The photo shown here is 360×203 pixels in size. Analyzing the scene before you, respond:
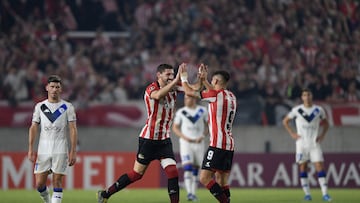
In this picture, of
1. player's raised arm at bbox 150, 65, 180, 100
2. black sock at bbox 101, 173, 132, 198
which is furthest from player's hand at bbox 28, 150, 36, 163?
player's raised arm at bbox 150, 65, 180, 100

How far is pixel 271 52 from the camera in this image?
2278 cm

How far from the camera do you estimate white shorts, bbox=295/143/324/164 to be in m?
16.5

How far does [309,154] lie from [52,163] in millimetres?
6776

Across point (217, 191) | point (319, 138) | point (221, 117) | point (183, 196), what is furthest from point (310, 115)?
point (217, 191)

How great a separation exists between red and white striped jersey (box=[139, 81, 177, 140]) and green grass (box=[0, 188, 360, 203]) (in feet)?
13.4

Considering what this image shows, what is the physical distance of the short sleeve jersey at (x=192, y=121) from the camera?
17531mm

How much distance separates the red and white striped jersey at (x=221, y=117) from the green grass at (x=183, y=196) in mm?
3781

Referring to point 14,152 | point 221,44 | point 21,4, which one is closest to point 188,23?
point 221,44

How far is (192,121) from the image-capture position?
690 inches

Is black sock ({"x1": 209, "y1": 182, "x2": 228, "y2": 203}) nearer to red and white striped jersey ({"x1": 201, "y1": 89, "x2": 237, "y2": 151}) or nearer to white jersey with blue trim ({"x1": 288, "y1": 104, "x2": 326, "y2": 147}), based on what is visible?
red and white striped jersey ({"x1": 201, "y1": 89, "x2": 237, "y2": 151})

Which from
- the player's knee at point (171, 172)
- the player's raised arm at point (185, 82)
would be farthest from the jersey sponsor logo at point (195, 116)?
the player's raised arm at point (185, 82)

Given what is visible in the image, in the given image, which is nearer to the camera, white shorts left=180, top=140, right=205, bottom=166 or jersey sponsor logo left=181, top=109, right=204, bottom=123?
white shorts left=180, top=140, right=205, bottom=166

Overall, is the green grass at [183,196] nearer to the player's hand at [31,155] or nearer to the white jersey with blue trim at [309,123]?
the white jersey with blue trim at [309,123]

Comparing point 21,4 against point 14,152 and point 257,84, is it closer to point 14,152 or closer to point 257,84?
point 14,152
